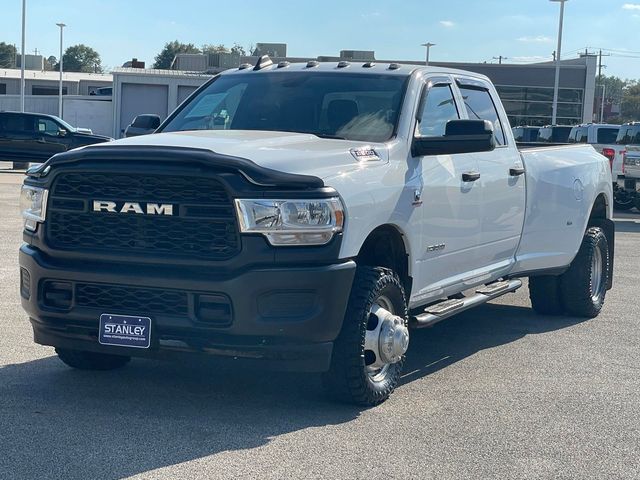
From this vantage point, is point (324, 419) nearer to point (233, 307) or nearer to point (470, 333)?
→ point (233, 307)

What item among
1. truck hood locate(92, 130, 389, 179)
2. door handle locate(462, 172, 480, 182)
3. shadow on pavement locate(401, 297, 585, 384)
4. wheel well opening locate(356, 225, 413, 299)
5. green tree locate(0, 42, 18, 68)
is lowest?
shadow on pavement locate(401, 297, 585, 384)

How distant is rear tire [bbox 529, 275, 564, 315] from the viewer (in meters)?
9.58

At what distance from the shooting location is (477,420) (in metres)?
5.87

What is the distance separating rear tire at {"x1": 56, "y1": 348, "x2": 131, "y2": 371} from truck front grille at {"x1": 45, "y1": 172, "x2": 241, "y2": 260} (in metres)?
1.06

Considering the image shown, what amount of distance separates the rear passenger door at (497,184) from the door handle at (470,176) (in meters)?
0.13

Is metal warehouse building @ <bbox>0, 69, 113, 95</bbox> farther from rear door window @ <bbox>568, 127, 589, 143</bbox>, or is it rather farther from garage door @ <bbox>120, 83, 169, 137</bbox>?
rear door window @ <bbox>568, 127, 589, 143</bbox>

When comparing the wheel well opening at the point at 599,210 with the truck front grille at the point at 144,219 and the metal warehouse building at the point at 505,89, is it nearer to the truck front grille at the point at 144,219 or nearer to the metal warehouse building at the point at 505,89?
the truck front grille at the point at 144,219

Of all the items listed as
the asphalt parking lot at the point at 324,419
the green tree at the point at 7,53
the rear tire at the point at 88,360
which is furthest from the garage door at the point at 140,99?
the green tree at the point at 7,53

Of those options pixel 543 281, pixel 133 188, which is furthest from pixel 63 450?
pixel 543 281

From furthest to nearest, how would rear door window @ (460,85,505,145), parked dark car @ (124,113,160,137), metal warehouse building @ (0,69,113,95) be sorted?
metal warehouse building @ (0,69,113,95), rear door window @ (460,85,505,145), parked dark car @ (124,113,160,137)

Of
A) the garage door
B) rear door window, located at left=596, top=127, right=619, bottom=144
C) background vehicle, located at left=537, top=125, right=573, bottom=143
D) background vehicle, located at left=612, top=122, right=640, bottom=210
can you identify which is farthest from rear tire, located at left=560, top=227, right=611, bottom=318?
the garage door

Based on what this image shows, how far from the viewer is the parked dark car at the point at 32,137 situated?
2847 centimetres

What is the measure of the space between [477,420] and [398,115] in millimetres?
2140

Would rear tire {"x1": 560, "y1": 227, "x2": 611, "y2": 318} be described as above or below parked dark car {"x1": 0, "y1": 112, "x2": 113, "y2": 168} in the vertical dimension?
below
